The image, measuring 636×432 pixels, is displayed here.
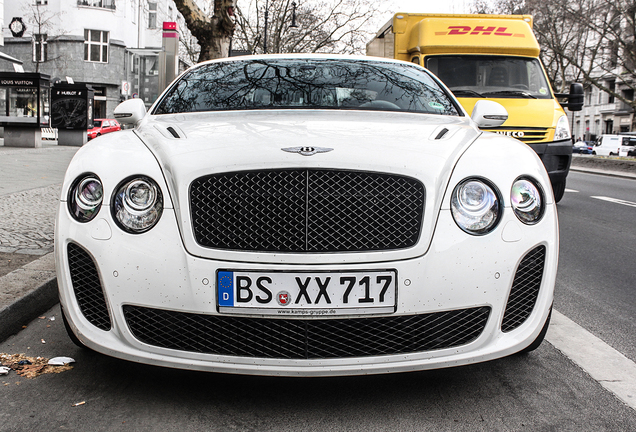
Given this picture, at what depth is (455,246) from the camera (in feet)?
8.31

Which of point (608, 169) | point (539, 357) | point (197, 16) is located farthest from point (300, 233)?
point (608, 169)

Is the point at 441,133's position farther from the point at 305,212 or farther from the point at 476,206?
the point at 305,212

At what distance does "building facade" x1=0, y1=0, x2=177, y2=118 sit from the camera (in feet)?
143

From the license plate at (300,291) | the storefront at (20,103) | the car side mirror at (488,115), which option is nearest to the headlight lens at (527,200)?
the license plate at (300,291)

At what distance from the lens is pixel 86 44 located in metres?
44.2

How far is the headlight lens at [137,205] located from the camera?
258 cm

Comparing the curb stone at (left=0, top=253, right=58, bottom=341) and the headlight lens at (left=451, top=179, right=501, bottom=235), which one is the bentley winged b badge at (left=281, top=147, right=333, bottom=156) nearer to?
the headlight lens at (left=451, top=179, right=501, bottom=235)

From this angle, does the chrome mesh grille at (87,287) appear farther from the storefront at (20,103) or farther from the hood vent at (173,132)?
the storefront at (20,103)

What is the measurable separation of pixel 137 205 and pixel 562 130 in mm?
7489

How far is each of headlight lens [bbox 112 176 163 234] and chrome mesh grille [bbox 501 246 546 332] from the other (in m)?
1.38

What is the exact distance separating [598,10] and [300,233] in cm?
3254

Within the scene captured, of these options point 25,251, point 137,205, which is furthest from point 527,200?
point 25,251

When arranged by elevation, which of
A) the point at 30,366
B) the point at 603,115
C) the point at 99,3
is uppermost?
the point at 99,3

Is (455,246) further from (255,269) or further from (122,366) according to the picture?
(122,366)
